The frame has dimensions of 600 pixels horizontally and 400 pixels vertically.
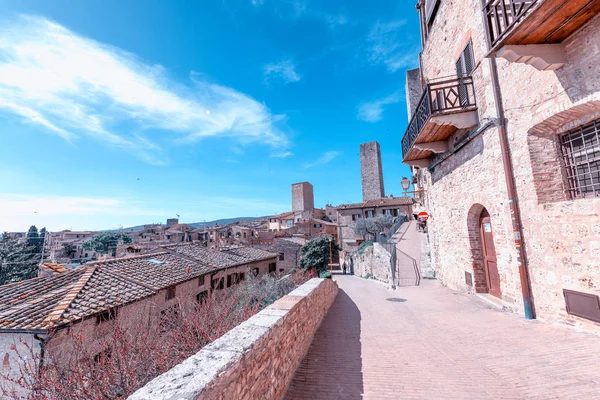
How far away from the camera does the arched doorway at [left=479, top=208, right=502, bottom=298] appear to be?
23.7 ft

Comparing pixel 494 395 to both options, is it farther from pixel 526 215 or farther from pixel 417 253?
pixel 417 253

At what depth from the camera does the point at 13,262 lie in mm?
31297

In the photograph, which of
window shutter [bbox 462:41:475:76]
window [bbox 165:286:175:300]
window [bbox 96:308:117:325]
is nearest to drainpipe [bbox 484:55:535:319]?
window shutter [bbox 462:41:475:76]

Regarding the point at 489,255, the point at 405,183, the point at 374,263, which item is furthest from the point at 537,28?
the point at 374,263

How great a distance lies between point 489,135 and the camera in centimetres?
639

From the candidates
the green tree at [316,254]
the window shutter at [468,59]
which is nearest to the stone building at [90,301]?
the window shutter at [468,59]

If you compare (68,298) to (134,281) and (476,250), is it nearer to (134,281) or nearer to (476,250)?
(134,281)

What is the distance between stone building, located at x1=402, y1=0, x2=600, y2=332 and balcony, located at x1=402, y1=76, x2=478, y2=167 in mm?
36

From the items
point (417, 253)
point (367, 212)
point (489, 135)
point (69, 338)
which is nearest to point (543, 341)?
point (489, 135)

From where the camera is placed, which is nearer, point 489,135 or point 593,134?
point 593,134

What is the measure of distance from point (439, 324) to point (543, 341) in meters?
1.86

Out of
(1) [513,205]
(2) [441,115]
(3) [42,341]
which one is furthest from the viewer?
(2) [441,115]

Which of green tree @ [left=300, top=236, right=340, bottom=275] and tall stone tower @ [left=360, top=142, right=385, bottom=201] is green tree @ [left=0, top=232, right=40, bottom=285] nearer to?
green tree @ [left=300, top=236, right=340, bottom=275]

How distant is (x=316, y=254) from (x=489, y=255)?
27683 millimetres
